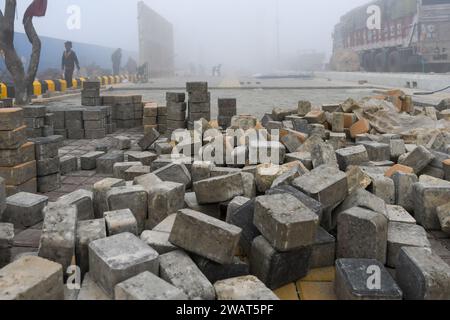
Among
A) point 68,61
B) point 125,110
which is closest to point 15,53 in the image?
point 125,110

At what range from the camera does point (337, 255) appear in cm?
332

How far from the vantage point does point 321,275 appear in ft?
10.5

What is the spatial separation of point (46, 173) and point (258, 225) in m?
3.13

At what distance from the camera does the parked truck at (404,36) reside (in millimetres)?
19188

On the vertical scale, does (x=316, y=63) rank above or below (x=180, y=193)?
above

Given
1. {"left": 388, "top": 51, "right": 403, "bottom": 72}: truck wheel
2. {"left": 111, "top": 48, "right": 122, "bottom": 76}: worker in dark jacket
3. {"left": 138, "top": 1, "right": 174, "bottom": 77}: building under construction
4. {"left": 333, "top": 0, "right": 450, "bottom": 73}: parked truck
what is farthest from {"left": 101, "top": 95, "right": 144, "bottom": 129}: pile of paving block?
{"left": 111, "top": 48, "right": 122, "bottom": 76}: worker in dark jacket

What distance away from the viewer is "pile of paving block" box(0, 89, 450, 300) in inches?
101

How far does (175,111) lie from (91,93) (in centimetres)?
253

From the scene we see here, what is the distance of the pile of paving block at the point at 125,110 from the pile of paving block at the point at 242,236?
551cm

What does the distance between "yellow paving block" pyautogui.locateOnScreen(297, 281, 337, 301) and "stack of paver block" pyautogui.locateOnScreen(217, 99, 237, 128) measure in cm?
612

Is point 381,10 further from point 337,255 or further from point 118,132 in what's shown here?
point 337,255

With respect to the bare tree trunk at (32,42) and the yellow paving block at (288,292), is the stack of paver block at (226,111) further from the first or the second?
the bare tree trunk at (32,42)
